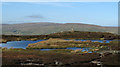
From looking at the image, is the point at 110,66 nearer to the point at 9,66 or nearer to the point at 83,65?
the point at 83,65

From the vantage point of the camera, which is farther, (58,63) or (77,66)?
(58,63)

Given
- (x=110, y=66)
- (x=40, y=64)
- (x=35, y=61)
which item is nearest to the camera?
(x=110, y=66)

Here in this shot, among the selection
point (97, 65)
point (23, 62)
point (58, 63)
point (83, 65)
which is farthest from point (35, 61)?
point (97, 65)

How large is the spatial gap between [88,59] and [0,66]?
18029 mm

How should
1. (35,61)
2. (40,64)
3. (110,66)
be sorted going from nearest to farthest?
(110,66) < (40,64) < (35,61)

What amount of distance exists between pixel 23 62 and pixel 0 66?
484 cm

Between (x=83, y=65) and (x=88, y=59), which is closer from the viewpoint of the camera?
(x=83, y=65)

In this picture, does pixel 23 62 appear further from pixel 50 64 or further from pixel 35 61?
pixel 50 64

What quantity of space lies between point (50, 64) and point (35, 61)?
396 centimetres

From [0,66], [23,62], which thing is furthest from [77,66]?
[0,66]

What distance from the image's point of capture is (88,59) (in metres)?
36.4

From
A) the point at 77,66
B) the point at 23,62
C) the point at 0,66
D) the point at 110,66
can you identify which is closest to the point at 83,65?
the point at 77,66

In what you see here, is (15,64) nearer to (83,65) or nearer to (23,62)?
(23,62)

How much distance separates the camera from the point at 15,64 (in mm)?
32125
